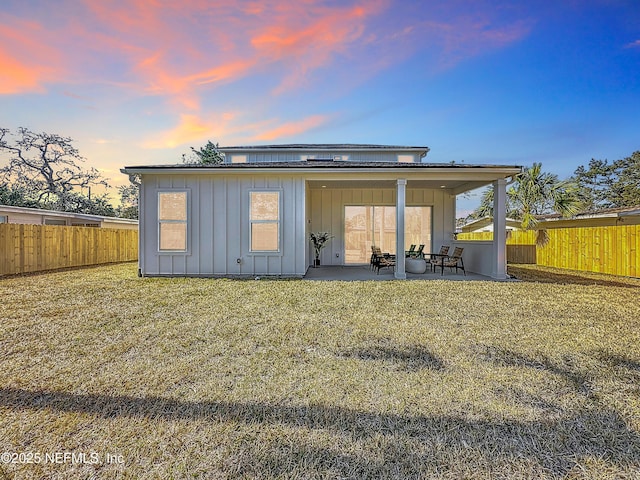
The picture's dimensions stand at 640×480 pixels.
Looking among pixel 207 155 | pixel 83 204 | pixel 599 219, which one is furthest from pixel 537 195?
pixel 83 204

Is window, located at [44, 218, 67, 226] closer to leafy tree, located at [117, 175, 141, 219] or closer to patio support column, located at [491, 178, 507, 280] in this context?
leafy tree, located at [117, 175, 141, 219]

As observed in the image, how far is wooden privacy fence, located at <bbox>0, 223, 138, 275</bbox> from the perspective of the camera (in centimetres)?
895

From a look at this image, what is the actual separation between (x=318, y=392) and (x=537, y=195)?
15.0 metres

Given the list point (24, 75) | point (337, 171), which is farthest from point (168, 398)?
point (24, 75)

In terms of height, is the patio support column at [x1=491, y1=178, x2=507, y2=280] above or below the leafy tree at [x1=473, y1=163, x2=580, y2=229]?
below

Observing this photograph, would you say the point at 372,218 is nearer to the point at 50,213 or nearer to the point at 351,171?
the point at 351,171

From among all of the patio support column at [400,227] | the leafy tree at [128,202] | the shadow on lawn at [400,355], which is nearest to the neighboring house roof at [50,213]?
the leafy tree at [128,202]

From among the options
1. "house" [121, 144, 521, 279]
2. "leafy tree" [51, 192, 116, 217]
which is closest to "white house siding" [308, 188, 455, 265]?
"house" [121, 144, 521, 279]

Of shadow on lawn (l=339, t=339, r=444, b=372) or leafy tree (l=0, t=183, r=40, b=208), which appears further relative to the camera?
leafy tree (l=0, t=183, r=40, b=208)

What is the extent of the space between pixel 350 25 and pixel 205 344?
8824 millimetres

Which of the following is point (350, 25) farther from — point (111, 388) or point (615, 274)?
point (615, 274)

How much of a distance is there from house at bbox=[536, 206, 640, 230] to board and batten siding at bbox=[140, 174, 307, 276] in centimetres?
1192

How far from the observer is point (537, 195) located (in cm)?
1324

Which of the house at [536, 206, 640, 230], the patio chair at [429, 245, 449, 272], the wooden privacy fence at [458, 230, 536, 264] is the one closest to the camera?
the patio chair at [429, 245, 449, 272]
